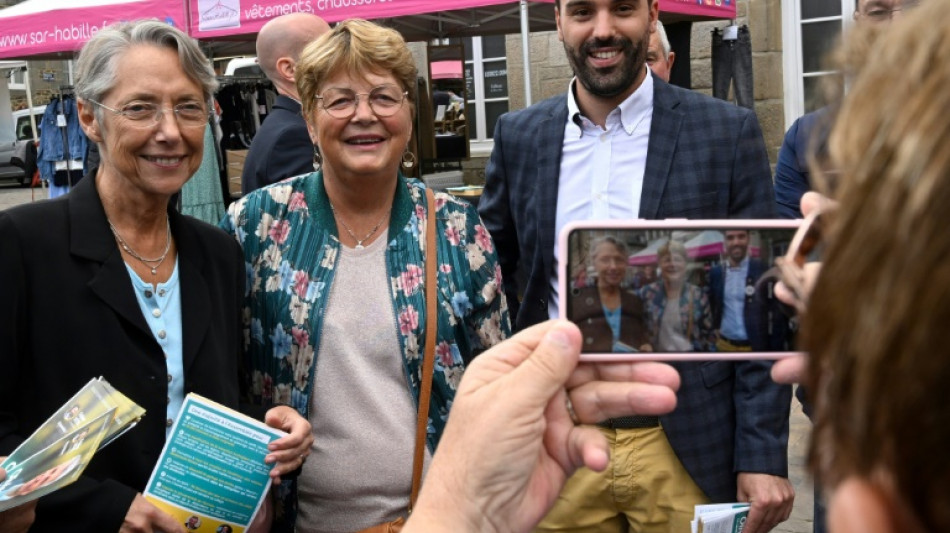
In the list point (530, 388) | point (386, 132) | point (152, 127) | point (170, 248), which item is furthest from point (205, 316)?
point (530, 388)

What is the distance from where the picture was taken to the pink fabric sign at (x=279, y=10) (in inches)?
285

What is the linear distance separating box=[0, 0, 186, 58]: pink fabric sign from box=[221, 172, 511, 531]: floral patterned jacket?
6252 millimetres

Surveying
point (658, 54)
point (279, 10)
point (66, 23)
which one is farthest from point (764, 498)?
point (66, 23)

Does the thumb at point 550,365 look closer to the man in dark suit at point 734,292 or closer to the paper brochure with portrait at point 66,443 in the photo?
the man in dark suit at point 734,292

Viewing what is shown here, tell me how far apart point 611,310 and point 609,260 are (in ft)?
0.23

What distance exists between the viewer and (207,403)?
211cm

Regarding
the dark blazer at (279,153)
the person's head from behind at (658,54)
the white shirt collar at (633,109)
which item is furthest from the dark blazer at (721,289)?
the person's head from behind at (658,54)

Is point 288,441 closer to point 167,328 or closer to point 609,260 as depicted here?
point 167,328

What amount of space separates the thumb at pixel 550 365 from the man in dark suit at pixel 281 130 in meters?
2.36

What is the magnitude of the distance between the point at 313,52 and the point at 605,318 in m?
1.58

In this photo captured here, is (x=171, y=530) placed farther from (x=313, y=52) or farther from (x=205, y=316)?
(x=313, y=52)

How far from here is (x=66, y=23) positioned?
890 centimetres

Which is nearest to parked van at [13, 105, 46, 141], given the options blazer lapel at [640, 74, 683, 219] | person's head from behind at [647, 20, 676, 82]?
person's head from behind at [647, 20, 676, 82]

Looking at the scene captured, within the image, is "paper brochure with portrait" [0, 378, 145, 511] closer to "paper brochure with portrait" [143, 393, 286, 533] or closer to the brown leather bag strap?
"paper brochure with portrait" [143, 393, 286, 533]
